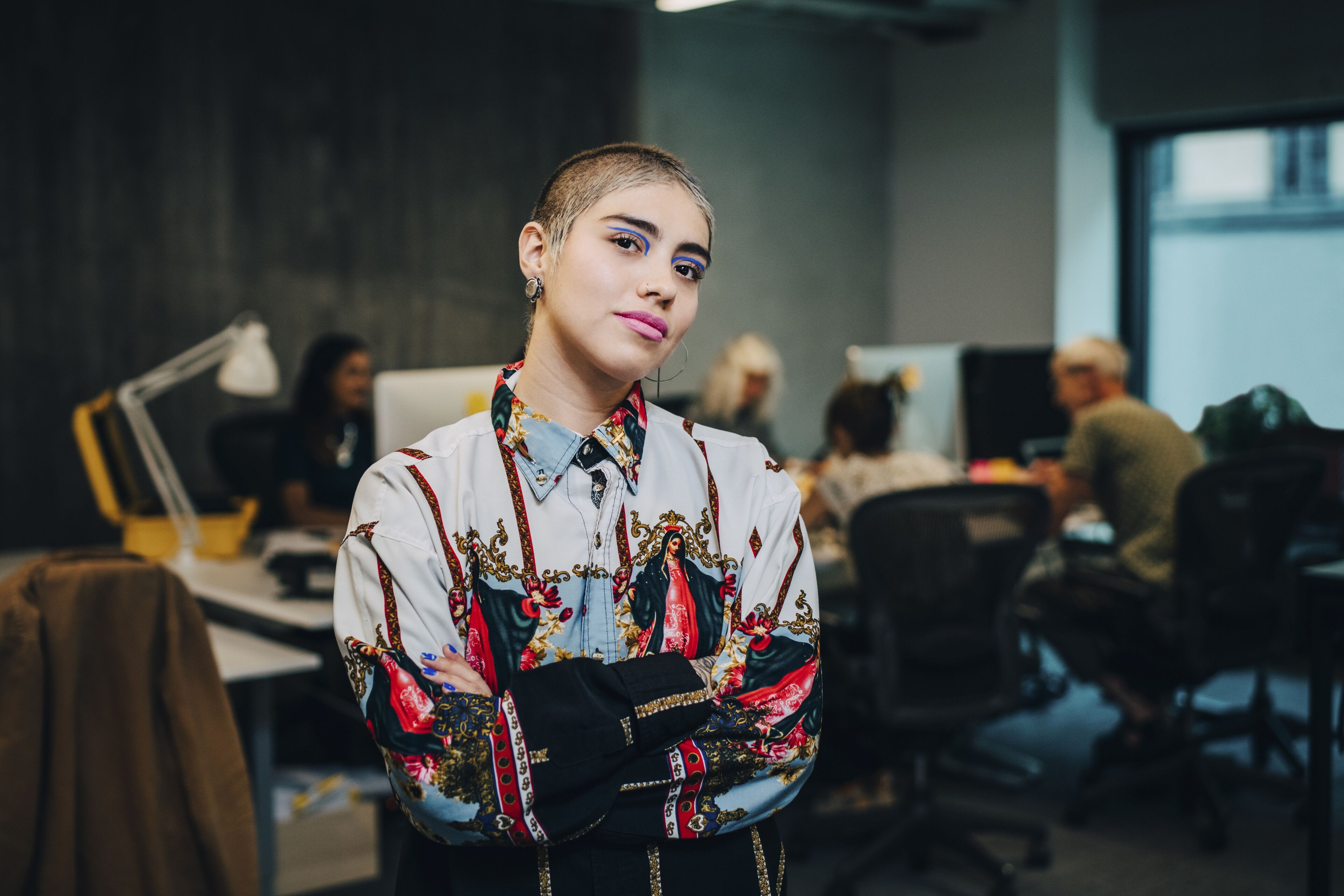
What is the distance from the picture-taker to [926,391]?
4316 millimetres

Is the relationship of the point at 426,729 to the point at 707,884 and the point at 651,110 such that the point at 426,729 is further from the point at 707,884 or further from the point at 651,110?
the point at 651,110

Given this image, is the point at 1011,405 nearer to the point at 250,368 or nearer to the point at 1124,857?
the point at 1124,857

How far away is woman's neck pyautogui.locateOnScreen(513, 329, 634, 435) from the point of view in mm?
1061

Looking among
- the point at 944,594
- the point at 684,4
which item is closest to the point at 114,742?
the point at 944,594

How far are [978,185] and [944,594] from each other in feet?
12.1

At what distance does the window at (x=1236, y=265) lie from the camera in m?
5.16

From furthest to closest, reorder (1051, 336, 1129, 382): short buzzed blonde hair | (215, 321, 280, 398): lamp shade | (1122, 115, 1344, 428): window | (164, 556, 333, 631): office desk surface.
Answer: (1122, 115, 1344, 428): window, (1051, 336, 1129, 382): short buzzed blonde hair, (215, 321, 280, 398): lamp shade, (164, 556, 333, 631): office desk surface

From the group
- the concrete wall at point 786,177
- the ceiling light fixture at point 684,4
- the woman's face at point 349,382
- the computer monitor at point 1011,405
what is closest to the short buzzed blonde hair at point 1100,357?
the computer monitor at point 1011,405

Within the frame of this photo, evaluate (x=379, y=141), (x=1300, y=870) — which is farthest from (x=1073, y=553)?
(x=379, y=141)

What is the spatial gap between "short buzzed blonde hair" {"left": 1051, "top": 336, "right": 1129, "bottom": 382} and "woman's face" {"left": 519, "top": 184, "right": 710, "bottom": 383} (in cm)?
321

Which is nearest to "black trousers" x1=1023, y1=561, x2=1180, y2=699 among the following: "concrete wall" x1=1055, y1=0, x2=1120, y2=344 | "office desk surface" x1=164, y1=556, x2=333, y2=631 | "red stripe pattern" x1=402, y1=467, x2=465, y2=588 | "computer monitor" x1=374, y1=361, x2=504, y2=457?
"computer monitor" x1=374, y1=361, x2=504, y2=457

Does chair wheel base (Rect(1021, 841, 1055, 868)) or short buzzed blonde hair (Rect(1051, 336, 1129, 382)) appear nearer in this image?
chair wheel base (Rect(1021, 841, 1055, 868))

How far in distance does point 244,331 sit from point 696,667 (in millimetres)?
2642

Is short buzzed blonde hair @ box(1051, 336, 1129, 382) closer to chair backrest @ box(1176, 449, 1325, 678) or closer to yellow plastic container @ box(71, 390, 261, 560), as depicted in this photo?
chair backrest @ box(1176, 449, 1325, 678)
